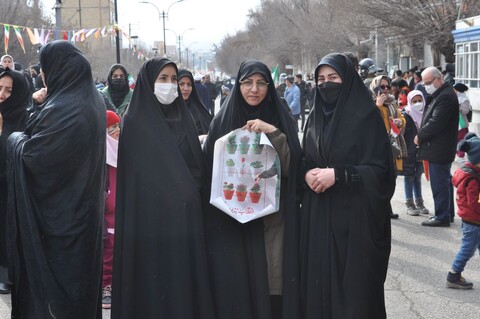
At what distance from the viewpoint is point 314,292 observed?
165 inches

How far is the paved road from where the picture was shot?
5.80 meters

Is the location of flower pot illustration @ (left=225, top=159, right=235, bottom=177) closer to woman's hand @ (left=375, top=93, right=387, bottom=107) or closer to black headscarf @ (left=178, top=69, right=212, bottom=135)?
black headscarf @ (left=178, top=69, right=212, bottom=135)

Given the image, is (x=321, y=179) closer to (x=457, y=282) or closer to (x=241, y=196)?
(x=241, y=196)

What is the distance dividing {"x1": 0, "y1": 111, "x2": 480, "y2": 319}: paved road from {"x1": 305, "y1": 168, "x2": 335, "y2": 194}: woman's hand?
200 cm

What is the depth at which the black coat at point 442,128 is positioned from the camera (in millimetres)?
8398

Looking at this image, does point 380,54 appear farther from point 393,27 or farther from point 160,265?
point 160,265

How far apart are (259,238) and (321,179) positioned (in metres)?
0.53

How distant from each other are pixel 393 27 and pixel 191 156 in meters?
26.6

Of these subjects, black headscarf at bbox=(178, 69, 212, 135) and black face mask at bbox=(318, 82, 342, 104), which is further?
black headscarf at bbox=(178, 69, 212, 135)

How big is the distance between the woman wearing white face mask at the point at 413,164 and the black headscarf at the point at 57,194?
19.5 ft

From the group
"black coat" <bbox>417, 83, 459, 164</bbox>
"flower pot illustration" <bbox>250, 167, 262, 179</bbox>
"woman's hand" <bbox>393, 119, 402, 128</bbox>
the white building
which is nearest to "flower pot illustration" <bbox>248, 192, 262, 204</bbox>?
"flower pot illustration" <bbox>250, 167, 262, 179</bbox>

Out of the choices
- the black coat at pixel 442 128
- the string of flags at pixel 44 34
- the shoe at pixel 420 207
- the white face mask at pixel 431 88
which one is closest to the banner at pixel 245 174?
the black coat at pixel 442 128

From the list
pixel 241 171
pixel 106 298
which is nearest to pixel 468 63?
pixel 106 298

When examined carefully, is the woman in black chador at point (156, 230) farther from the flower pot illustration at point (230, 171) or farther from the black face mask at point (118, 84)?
the black face mask at point (118, 84)
